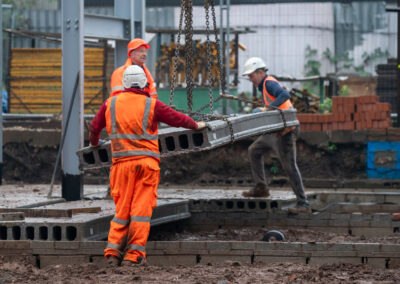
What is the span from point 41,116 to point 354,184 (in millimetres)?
9946

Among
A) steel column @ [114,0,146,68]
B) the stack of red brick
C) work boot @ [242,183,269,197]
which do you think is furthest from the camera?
the stack of red brick

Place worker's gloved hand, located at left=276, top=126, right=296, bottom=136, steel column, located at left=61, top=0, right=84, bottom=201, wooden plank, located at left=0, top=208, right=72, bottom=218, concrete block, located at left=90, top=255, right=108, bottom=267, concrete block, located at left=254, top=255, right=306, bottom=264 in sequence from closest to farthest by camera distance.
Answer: concrete block, located at left=254, top=255, right=306, bottom=264, concrete block, located at left=90, top=255, right=108, bottom=267, wooden plank, located at left=0, top=208, right=72, bottom=218, steel column, located at left=61, top=0, right=84, bottom=201, worker's gloved hand, located at left=276, top=126, right=296, bottom=136

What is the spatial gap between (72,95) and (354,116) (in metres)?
8.04

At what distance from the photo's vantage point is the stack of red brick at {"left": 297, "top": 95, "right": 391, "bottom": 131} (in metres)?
17.3

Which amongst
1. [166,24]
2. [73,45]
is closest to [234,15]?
[166,24]

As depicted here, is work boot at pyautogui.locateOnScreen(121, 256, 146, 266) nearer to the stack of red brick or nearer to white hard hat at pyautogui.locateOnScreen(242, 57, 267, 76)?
white hard hat at pyautogui.locateOnScreen(242, 57, 267, 76)

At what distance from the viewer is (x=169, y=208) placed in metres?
10.8

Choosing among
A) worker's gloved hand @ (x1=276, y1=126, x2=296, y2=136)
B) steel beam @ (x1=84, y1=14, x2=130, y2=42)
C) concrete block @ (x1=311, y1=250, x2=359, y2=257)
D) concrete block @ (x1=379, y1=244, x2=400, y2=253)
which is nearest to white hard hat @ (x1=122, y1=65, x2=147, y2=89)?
concrete block @ (x1=311, y1=250, x2=359, y2=257)

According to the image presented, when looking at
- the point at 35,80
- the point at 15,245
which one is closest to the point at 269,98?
the point at 15,245

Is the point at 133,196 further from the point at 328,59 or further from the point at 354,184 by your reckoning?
the point at 328,59

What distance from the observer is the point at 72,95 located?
1124 centimetres

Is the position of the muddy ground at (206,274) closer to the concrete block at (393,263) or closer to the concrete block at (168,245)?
the concrete block at (393,263)

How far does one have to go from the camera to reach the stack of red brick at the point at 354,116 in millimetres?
17312

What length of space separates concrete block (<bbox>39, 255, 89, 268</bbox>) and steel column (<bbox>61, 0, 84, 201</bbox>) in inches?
123
